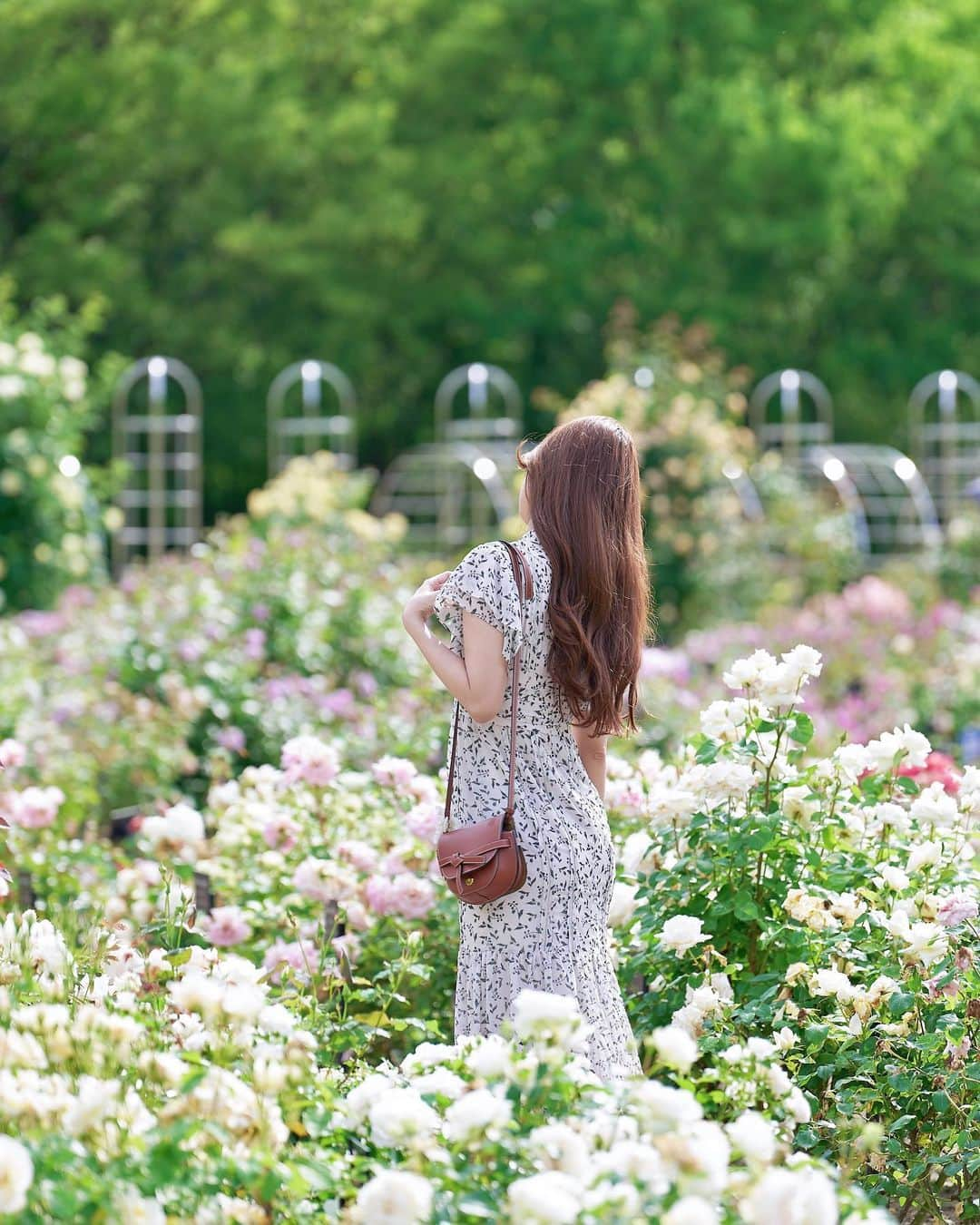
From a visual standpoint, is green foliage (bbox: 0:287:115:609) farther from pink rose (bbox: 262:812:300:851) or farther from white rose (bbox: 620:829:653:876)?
white rose (bbox: 620:829:653:876)

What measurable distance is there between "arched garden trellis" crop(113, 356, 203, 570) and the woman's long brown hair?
9130 millimetres

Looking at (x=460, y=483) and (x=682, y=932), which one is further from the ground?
(x=460, y=483)

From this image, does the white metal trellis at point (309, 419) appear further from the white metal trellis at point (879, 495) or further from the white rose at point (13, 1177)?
the white rose at point (13, 1177)

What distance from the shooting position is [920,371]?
17891 millimetres

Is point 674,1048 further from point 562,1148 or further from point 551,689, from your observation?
point 551,689

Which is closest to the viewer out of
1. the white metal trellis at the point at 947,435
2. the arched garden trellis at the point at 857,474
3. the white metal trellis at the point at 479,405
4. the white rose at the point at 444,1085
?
the white rose at the point at 444,1085

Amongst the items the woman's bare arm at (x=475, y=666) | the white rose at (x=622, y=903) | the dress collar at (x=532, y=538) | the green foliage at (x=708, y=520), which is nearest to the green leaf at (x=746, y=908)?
the white rose at (x=622, y=903)

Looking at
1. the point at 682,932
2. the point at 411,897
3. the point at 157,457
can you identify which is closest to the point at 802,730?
the point at 682,932

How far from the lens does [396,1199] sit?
66.7 inches

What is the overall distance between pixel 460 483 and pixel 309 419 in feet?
6.60

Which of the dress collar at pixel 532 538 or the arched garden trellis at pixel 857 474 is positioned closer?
the dress collar at pixel 532 538

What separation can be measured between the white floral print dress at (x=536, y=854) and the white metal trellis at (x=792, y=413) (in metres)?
10.8

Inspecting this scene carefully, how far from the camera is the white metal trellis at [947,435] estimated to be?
1420 cm

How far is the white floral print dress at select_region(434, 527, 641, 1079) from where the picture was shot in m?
2.75
